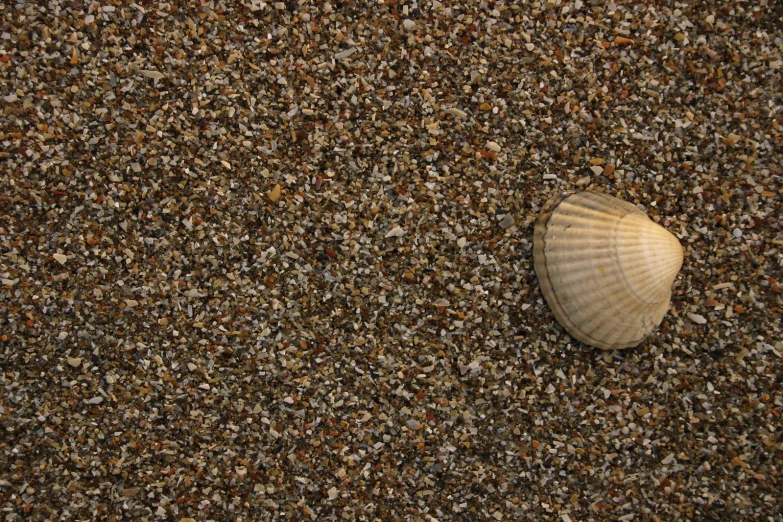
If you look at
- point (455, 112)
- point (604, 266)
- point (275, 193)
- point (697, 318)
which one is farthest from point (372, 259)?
point (697, 318)

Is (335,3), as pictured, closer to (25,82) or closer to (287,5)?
(287,5)

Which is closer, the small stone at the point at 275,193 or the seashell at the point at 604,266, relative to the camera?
→ the seashell at the point at 604,266

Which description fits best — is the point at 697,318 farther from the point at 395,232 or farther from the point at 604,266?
the point at 395,232

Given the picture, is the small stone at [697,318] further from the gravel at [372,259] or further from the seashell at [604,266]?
the seashell at [604,266]

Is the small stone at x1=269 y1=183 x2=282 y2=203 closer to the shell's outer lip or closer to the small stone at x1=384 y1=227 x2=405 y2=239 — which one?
the small stone at x1=384 y1=227 x2=405 y2=239

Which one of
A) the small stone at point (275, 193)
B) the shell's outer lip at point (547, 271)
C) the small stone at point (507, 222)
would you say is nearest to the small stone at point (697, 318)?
the shell's outer lip at point (547, 271)

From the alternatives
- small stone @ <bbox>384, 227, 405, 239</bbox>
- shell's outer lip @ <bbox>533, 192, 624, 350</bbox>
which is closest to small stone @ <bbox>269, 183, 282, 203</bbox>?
small stone @ <bbox>384, 227, 405, 239</bbox>
